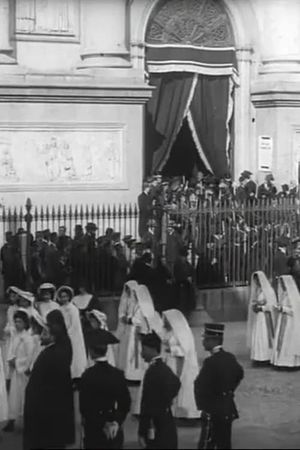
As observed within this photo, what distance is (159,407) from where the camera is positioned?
1016 centimetres

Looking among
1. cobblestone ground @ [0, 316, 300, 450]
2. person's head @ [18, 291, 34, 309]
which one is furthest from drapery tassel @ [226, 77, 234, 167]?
person's head @ [18, 291, 34, 309]

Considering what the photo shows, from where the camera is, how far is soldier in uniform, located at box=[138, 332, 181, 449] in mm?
10102

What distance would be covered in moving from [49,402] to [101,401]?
0.93 metres

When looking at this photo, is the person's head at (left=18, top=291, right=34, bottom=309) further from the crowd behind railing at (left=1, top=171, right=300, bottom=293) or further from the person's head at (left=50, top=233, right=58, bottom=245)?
the person's head at (left=50, top=233, right=58, bottom=245)

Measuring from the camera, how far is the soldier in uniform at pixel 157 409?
1010 cm

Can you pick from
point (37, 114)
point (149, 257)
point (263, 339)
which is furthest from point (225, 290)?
point (37, 114)

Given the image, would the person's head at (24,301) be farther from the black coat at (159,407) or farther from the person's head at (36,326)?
the black coat at (159,407)

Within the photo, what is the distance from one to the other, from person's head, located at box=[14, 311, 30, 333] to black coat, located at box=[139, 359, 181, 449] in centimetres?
282

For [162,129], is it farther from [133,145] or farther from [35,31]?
[35,31]

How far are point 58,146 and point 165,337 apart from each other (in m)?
9.88

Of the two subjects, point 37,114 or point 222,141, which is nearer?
point 37,114

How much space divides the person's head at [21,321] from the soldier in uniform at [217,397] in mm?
2764

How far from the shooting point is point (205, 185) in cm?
2408

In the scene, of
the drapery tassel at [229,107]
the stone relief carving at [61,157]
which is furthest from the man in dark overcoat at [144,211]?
the drapery tassel at [229,107]
